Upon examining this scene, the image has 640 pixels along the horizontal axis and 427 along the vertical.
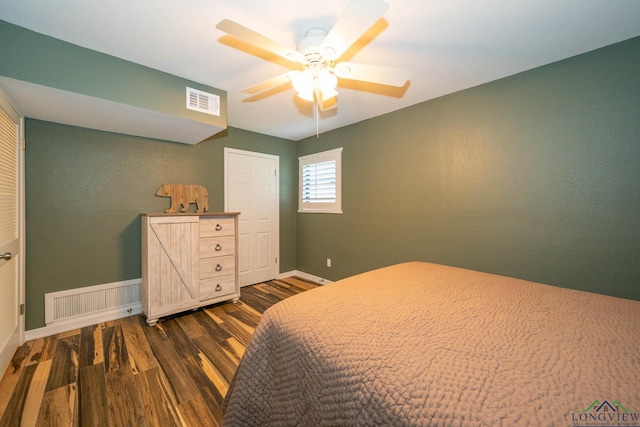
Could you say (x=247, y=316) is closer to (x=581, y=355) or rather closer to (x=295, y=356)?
(x=295, y=356)

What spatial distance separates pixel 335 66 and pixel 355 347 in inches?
61.7

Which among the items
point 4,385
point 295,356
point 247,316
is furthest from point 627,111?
point 4,385

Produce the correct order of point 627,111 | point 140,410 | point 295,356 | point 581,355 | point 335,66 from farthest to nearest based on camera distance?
point 627,111 → point 335,66 → point 140,410 → point 295,356 → point 581,355

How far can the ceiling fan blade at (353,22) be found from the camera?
103 cm

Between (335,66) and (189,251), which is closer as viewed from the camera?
(335,66)

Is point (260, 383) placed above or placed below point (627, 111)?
below

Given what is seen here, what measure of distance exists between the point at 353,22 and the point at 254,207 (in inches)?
119

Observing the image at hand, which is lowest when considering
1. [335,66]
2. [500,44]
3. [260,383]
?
[260,383]

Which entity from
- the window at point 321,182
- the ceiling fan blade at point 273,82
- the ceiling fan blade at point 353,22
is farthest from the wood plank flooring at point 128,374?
the ceiling fan blade at point 353,22

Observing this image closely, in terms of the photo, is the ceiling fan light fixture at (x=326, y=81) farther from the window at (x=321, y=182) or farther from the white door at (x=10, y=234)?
the white door at (x=10, y=234)

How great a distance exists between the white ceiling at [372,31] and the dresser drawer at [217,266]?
1887 mm

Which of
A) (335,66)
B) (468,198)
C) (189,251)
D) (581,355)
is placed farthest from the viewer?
(189,251)

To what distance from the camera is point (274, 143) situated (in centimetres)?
402

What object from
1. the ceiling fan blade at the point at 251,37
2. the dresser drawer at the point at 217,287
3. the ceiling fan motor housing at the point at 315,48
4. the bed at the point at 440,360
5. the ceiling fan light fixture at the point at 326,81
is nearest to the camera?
the bed at the point at 440,360
